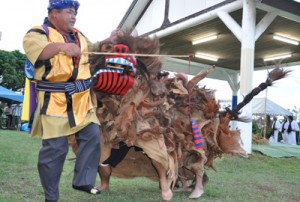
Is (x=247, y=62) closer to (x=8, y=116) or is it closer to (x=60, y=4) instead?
(x=60, y=4)

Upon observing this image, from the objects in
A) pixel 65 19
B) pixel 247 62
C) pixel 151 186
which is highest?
pixel 247 62

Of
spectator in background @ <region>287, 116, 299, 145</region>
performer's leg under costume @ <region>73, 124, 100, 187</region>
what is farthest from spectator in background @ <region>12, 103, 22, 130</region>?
performer's leg under costume @ <region>73, 124, 100, 187</region>

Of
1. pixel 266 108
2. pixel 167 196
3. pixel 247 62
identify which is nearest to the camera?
pixel 167 196

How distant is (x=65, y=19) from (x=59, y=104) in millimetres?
633

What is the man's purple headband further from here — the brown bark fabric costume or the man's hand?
the brown bark fabric costume

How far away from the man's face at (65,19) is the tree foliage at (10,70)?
27.0 m

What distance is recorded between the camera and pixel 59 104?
8.99 feet

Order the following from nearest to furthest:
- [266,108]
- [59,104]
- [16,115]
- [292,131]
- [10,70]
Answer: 1. [59,104]
2. [16,115]
3. [292,131]
4. [266,108]
5. [10,70]

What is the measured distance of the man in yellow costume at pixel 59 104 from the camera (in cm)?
268

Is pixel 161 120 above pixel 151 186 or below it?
above

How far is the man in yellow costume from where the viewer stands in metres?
2.68

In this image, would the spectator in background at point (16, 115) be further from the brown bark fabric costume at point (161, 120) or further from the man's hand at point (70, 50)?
the man's hand at point (70, 50)

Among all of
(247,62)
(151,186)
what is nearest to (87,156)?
(151,186)

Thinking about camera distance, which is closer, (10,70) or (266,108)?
(266,108)
